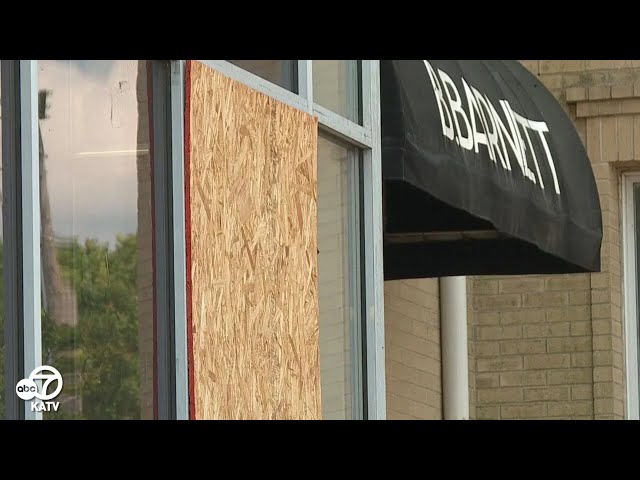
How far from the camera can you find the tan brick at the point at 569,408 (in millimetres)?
10508

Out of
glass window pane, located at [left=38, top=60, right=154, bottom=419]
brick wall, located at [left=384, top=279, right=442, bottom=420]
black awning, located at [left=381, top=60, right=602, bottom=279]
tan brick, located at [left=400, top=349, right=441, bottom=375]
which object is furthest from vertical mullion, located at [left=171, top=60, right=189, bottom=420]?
tan brick, located at [left=400, top=349, right=441, bottom=375]

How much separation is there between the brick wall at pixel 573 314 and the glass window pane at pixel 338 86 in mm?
4215

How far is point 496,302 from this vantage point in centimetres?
1072

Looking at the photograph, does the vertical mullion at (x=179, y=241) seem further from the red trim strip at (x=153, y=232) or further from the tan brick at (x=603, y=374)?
the tan brick at (x=603, y=374)

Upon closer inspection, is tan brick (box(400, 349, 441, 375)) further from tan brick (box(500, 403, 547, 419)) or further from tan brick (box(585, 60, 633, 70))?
tan brick (box(585, 60, 633, 70))

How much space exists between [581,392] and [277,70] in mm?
5358

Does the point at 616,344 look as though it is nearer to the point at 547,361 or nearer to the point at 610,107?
the point at 547,361

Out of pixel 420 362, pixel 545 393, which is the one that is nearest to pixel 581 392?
pixel 545 393

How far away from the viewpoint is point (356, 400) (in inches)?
257

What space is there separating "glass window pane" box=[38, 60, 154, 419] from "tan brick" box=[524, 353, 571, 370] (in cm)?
618

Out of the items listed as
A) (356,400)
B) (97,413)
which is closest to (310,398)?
(356,400)

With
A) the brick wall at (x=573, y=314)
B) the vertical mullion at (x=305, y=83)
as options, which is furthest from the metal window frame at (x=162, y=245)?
the brick wall at (x=573, y=314)

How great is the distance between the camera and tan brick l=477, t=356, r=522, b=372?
10.6 metres
